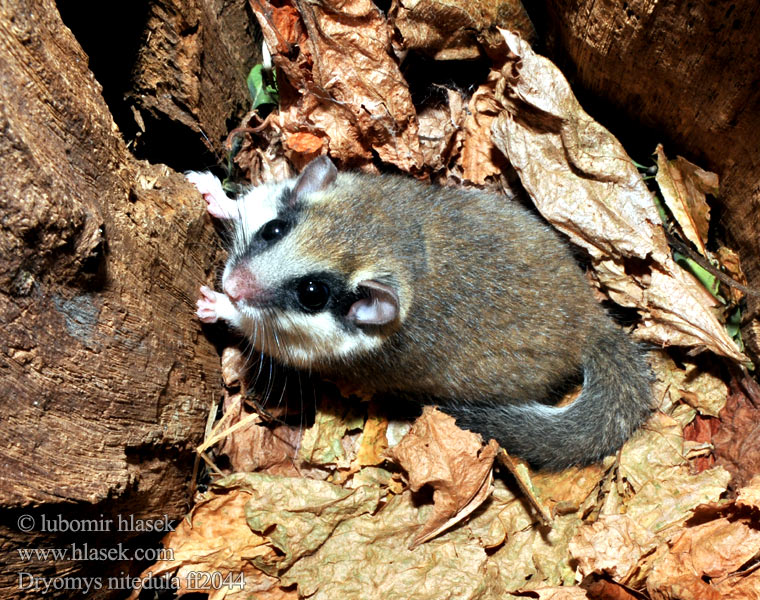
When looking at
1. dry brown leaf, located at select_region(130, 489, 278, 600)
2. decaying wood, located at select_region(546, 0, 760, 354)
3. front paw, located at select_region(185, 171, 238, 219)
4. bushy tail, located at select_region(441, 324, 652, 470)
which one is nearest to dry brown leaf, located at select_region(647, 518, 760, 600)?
bushy tail, located at select_region(441, 324, 652, 470)

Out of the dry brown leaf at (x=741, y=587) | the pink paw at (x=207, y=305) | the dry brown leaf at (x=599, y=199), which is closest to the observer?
the dry brown leaf at (x=741, y=587)

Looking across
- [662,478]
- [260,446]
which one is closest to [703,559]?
[662,478]

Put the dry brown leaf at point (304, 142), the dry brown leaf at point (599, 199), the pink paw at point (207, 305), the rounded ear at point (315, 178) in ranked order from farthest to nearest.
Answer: the dry brown leaf at point (304, 142), the dry brown leaf at point (599, 199), the rounded ear at point (315, 178), the pink paw at point (207, 305)

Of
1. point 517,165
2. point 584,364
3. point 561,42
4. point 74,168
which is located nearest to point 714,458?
point 584,364

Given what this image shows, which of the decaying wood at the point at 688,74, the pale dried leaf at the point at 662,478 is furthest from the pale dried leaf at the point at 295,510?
the decaying wood at the point at 688,74

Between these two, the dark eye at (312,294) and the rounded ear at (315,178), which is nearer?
the dark eye at (312,294)

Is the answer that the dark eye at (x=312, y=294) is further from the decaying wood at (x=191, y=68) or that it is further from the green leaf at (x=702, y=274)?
the green leaf at (x=702, y=274)

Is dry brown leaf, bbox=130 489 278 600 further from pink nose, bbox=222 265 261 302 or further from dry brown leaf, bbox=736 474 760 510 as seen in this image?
dry brown leaf, bbox=736 474 760 510
